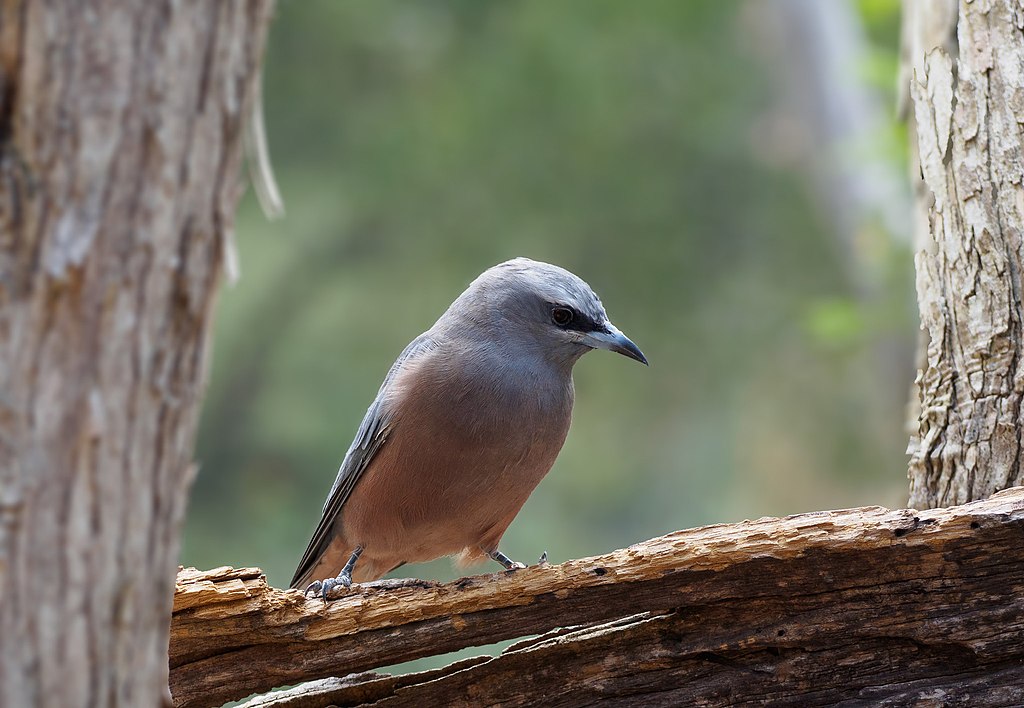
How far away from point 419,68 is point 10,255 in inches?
424

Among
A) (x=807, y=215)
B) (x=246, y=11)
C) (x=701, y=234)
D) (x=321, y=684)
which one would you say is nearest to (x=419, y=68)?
(x=701, y=234)

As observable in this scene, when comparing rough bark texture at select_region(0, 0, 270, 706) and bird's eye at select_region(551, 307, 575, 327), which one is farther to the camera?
bird's eye at select_region(551, 307, 575, 327)

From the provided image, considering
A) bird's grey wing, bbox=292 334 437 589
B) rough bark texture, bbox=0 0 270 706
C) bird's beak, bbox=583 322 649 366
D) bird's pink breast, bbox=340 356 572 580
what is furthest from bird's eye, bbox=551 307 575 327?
rough bark texture, bbox=0 0 270 706

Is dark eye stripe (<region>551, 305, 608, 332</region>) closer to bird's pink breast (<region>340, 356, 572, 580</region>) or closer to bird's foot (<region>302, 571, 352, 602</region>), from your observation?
bird's pink breast (<region>340, 356, 572, 580</region>)

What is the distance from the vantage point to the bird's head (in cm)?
463

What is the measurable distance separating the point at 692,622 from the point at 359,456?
5.89 feet

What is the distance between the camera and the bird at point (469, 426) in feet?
14.3

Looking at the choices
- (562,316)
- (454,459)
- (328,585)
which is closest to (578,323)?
(562,316)

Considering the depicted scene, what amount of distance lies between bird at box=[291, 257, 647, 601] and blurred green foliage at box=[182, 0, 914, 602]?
19.9 feet

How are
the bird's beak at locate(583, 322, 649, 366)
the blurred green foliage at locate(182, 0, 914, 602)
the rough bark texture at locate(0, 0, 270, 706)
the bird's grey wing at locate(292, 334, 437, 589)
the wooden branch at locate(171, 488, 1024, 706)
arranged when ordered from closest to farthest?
the rough bark texture at locate(0, 0, 270, 706)
the wooden branch at locate(171, 488, 1024, 706)
the bird's beak at locate(583, 322, 649, 366)
the bird's grey wing at locate(292, 334, 437, 589)
the blurred green foliage at locate(182, 0, 914, 602)

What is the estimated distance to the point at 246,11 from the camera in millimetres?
2227

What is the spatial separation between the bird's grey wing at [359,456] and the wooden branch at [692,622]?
91 centimetres

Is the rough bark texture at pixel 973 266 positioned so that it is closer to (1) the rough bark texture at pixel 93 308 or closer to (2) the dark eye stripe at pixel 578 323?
(2) the dark eye stripe at pixel 578 323

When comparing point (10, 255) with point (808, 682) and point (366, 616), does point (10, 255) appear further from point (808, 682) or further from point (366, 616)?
point (808, 682)
